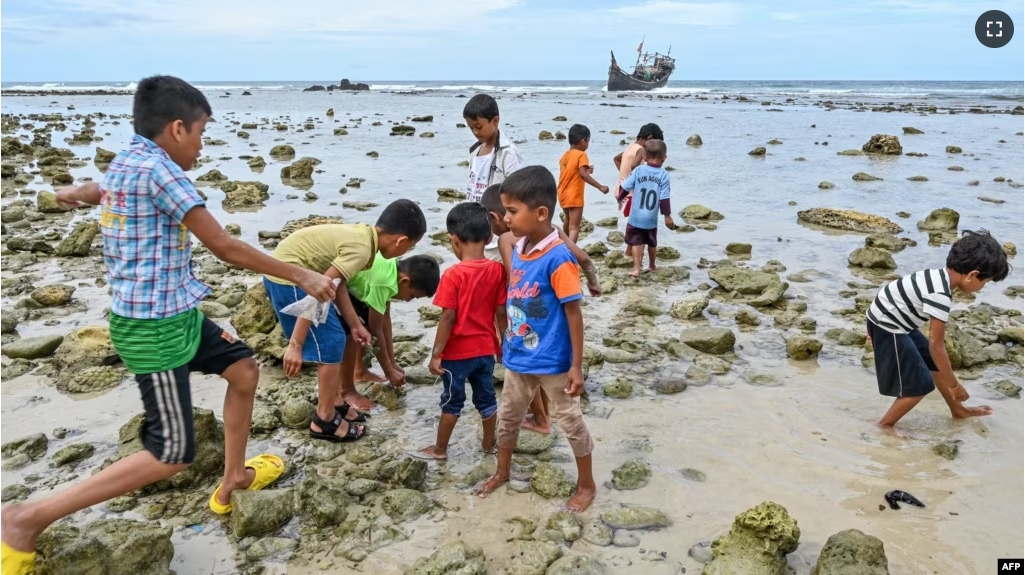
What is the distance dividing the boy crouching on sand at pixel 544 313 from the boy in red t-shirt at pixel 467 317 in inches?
11.5

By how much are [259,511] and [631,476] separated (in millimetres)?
1818

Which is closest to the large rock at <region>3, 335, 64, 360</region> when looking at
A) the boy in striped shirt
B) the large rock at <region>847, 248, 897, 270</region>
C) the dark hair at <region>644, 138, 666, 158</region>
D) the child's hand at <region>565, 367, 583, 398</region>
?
the child's hand at <region>565, 367, 583, 398</region>

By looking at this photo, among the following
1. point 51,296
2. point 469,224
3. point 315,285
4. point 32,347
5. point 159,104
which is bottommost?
point 32,347

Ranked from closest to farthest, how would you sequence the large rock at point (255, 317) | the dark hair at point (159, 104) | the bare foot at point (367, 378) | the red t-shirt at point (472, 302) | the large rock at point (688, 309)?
the dark hair at point (159, 104) → the red t-shirt at point (472, 302) → the bare foot at point (367, 378) → the large rock at point (255, 317) → the large rock at point (688, 309)

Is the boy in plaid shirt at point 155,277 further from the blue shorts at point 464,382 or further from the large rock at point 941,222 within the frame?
the large rock at point 941,222

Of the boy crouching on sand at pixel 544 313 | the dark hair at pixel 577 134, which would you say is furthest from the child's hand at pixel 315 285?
the dark hair at pixel 577 134

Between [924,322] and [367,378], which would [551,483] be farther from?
[924,322]

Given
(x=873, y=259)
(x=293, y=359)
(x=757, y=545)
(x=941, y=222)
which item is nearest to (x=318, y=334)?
(x=293, y=359)

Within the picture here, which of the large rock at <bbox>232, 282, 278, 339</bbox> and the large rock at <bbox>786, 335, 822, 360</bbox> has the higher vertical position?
the large rock at <bbox>232, 282, 278, 339</bbox>

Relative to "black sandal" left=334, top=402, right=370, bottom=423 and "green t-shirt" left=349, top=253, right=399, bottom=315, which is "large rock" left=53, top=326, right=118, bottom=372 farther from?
"green t-shirt" left=349, top=253, right=399, bottom=315

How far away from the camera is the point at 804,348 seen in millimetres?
4961

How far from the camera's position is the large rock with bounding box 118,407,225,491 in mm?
3348

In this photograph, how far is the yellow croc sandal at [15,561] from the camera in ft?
7.84

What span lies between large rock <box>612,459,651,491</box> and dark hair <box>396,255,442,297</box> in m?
1.50
